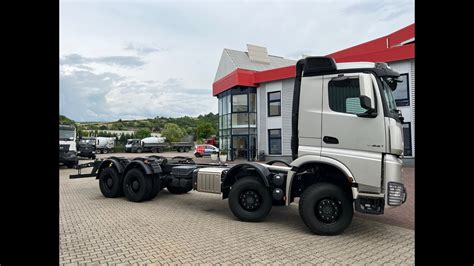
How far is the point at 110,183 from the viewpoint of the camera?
28.5ft

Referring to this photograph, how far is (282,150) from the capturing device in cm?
2127

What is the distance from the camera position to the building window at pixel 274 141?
21.6 m

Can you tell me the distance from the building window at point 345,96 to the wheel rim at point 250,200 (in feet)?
7.66

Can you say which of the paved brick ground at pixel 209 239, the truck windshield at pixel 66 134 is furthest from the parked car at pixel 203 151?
the paved brick ground at pixel 209 239

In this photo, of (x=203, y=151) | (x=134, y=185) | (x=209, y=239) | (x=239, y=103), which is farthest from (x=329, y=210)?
(x=203, y=151)

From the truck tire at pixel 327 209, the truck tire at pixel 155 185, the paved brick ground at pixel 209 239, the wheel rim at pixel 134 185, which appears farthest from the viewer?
the truck tire at pixel 155 185

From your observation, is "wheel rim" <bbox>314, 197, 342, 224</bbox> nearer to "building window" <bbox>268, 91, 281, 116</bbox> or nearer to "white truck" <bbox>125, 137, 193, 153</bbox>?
"building window" <bbox>268, 91, 281, 116</bbox>

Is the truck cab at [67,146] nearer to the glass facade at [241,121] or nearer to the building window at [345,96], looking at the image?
the glass facade at [241,121]

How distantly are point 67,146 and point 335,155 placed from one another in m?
17.0

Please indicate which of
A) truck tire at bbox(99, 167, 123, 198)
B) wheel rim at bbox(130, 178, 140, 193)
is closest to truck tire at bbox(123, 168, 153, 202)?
wheel rim at bbox(130, 178, 140, 193)
